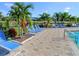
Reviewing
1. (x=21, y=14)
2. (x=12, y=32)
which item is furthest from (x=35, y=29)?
(x=12, y=32)

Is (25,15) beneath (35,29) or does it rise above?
above

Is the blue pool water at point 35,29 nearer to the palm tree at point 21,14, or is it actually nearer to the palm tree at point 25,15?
the palm tree at point 25,15

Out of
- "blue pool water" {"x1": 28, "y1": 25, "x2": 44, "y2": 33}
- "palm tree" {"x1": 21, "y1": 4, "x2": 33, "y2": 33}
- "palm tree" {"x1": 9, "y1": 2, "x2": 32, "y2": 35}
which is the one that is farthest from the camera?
"blue pool water" {"x1": 28, "y1": 25, "x2": 44, "y2": 33}

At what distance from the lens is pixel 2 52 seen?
22.7 ft

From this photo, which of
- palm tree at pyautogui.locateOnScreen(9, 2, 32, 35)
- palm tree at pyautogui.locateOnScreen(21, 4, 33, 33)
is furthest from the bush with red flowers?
palm tree at pyautogui.locateOnScreen(21, 4, 33, 33)

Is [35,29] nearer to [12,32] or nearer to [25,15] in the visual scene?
[25,15]

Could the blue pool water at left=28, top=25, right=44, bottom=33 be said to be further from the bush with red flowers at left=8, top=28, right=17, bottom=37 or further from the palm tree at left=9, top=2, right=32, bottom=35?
the bush with red flowers at left=8, top=28, right=17, bottom=37

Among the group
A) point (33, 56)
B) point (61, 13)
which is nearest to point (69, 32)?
point (61, 13)

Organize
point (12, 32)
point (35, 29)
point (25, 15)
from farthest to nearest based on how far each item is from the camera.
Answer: point (35, 29), point (25, 15), point (12, 32)

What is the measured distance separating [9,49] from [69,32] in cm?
619

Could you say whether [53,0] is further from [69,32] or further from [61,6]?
[69,32]

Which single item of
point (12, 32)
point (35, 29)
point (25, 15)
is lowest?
point (35, 29)

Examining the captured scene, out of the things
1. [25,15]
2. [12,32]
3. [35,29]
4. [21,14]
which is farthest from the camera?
[35,29]

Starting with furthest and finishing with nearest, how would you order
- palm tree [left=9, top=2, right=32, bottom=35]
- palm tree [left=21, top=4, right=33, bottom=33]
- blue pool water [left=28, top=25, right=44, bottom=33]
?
blue pool water [left=28, top=25, right=44, bottom=33], palm tree [left=9, top=2, right=32, bottom=35], palm tree [left=21, top=4, right=33, bottom=33]
